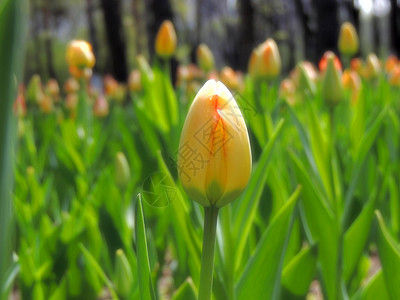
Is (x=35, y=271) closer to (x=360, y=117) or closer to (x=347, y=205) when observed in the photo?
(x=347, y=205)

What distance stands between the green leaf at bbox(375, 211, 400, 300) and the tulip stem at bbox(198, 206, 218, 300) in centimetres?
26

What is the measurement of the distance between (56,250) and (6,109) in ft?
3.24

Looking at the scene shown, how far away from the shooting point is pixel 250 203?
2.77ft

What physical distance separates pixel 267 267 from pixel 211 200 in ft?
0.75

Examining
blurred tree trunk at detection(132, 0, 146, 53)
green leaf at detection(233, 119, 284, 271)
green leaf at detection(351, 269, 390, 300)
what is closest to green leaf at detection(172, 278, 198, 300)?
green leaf at detection(233, 119, 284, 271)

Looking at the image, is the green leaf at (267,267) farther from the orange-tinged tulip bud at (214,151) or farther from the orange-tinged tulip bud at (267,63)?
the orange-tinged tulip bud at (267,63)

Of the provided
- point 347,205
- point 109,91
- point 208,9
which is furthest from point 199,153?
point 208,9

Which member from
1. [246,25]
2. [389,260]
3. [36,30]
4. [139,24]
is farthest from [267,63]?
[36,30]

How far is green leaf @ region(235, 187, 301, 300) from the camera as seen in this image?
73 centimetres

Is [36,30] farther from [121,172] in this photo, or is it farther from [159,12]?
[121,172]

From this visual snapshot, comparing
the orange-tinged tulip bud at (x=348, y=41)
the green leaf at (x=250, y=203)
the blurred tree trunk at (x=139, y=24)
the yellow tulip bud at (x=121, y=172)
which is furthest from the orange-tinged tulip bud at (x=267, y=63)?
the blurred tree trunk at (x=139, y=24)

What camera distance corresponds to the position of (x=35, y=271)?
115 cm

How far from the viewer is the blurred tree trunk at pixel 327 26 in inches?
230

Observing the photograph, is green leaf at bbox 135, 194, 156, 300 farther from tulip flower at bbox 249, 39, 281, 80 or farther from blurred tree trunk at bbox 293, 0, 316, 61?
blurred tree trunk at bbox 293, 0, 316, 61
